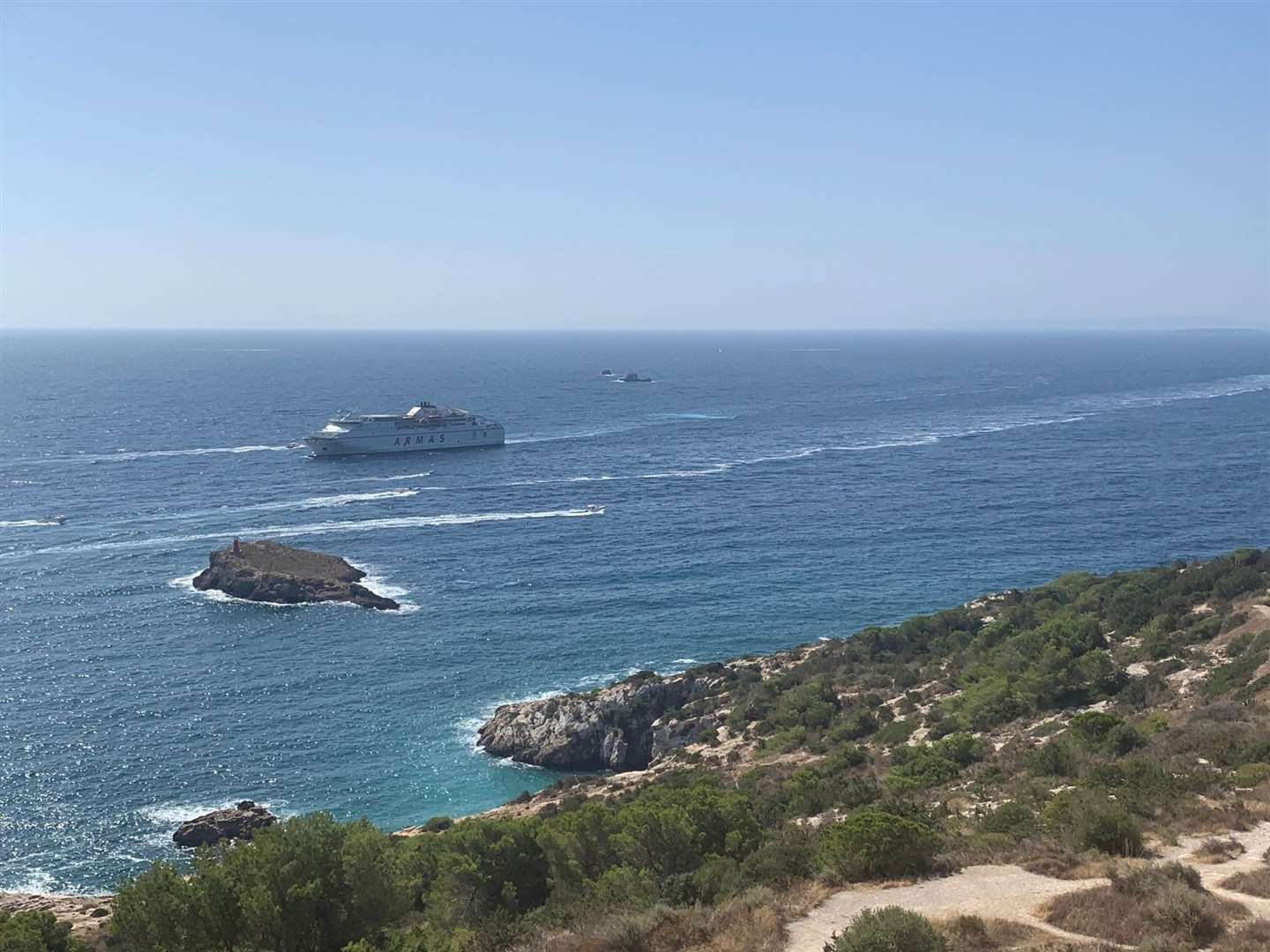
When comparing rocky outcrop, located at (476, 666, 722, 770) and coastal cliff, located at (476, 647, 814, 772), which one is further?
rocky outcrop, located at (476, 666, 722, 770)

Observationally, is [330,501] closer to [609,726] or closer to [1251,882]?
[609,726]

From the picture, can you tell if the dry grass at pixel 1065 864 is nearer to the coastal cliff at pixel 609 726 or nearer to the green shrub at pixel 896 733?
the green shrub at pixel 896 733

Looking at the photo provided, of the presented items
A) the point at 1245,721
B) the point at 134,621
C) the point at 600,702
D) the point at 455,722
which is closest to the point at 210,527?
the point at 134,621

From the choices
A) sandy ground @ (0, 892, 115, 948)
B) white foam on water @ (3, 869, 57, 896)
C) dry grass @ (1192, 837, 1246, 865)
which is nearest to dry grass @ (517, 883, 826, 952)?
dry grass @ (1192, 837, 1246, 865)

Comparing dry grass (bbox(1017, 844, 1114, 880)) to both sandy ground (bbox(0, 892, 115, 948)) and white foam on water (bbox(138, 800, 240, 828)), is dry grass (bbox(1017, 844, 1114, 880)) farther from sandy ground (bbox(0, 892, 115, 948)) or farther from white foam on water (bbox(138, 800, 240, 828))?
white foam on water (bbox(138, 800, 240, 828))

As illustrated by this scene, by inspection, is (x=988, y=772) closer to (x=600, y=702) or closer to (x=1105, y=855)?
(x=1105, y=855)
